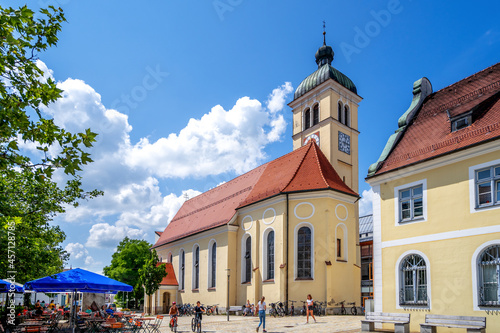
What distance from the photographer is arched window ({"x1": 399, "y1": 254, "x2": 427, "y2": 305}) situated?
15.4 metres

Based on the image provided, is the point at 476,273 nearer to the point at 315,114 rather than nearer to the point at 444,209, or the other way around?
the point at 444,209

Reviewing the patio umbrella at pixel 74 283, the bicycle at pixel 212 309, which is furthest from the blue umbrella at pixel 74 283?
the bicycle at pixel 212 309

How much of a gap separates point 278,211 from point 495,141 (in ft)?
55.8

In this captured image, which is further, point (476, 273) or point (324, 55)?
point (324, 55)

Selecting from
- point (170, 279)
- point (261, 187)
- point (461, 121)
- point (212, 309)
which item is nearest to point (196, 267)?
point (170, 279)

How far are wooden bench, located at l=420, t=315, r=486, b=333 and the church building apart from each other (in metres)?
12.5

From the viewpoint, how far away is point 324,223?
27828 millimetres

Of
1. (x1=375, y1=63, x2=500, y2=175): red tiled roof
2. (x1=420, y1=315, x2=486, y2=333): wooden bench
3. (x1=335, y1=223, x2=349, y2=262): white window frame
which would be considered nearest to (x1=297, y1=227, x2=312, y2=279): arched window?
(x1=335, y1=223, x2=349, y2=262): white window frame

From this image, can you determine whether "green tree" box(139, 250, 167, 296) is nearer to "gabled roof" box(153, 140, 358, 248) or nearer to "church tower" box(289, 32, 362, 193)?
"gabled roof" box(153, 140, 358, 248)

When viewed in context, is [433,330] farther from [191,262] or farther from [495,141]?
[191,262]

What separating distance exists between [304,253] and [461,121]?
1448cm

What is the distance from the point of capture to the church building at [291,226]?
27719 millimetres

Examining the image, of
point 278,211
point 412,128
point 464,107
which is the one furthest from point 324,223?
point 464,107

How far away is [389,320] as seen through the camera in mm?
15734
